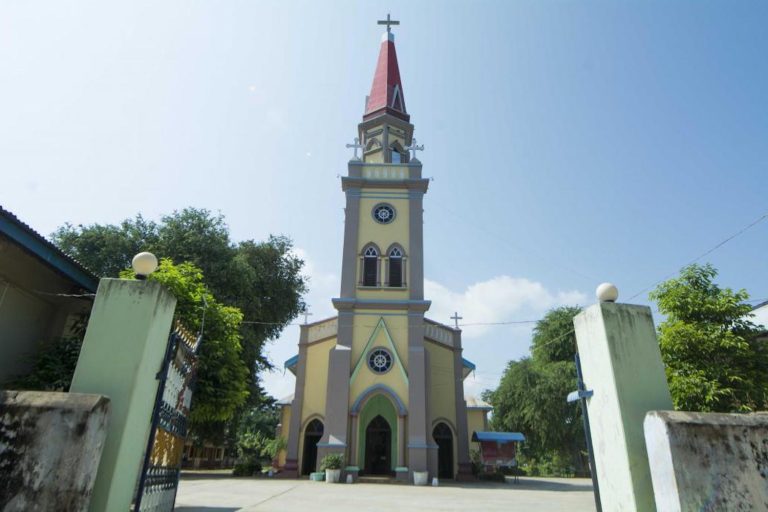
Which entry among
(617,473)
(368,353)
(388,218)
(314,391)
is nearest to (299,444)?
(314,391)

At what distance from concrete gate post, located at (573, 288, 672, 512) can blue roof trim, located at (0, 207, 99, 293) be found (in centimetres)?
740

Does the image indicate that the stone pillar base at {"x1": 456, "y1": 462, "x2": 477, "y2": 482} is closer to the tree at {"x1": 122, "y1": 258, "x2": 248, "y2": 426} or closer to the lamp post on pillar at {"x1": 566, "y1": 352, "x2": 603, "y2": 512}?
the tree at {"x1": 122, "y1": 258, "x2": 248, "y2": 426}

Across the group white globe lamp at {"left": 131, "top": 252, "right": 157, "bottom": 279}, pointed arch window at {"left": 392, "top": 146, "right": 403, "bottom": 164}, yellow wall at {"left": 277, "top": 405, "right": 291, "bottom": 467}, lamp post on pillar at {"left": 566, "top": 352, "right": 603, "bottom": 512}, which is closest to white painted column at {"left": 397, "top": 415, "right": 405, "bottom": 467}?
yellow wall at {"left": 277, "top": 405, "right": 291, "bottom": 467}

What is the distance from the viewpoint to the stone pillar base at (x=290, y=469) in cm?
1842

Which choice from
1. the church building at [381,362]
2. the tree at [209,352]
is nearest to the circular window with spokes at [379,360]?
the church building at [381,362]

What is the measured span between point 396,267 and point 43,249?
50.3 ft

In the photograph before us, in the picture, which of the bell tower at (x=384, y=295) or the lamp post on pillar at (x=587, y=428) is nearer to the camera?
the lamp post on pillar at (x=587, y=428)

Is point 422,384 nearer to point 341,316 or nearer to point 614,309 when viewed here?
point 341,316

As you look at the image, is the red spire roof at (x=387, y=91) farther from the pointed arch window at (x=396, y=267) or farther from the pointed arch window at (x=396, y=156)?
the pointed arch window at (x=396, y=267)

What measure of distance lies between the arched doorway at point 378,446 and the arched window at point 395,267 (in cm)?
570

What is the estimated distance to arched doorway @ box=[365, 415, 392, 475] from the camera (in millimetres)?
19047

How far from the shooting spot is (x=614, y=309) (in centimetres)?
515

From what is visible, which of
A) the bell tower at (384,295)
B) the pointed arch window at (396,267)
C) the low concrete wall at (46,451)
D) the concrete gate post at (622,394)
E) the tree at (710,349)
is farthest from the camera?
the pointed arch window at (396,267)

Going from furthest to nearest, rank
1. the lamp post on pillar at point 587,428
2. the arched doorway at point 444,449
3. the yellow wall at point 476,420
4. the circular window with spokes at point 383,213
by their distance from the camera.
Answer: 1. the yellow wall at point 476,420
2. the circular window with spokes at point 383,213
3. the arched doorway at point 444,449
4. the lamp post on pillar at point 587,428
